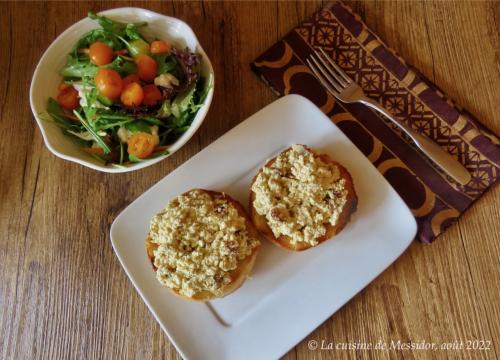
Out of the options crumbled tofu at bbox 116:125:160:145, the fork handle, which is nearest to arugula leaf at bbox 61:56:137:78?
crumbled tofu at bbox 116:125:160:145

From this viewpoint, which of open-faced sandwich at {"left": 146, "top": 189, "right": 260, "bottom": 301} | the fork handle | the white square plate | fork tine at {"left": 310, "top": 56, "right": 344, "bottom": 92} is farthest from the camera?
fork tine at {"left": 310, "top": 56, "right": 344, "bottom": 92}

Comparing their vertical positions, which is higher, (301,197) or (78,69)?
(78,69)

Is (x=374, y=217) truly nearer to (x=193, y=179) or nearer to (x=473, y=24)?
(x=193, y=179)

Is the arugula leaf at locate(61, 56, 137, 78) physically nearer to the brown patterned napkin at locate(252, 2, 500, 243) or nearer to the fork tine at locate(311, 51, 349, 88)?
the brown patterned napkin at locate(252, 2, 500, 243)

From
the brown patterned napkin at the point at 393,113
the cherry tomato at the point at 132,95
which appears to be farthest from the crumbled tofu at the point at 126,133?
the brown patterned napkin at the point at 393,113

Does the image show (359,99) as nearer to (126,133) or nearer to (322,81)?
(322,81)

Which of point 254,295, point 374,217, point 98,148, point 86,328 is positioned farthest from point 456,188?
point 86,328

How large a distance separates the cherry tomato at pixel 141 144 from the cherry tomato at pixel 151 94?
0.14 metres

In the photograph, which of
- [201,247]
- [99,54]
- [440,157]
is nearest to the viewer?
[201,247]

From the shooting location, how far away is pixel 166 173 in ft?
6.37

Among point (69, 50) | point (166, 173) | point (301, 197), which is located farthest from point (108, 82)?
point (301, 197)

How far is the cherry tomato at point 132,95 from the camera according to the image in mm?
1675

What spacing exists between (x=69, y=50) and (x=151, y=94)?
42cm

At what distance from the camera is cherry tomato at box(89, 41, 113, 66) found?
1730 millimetres
